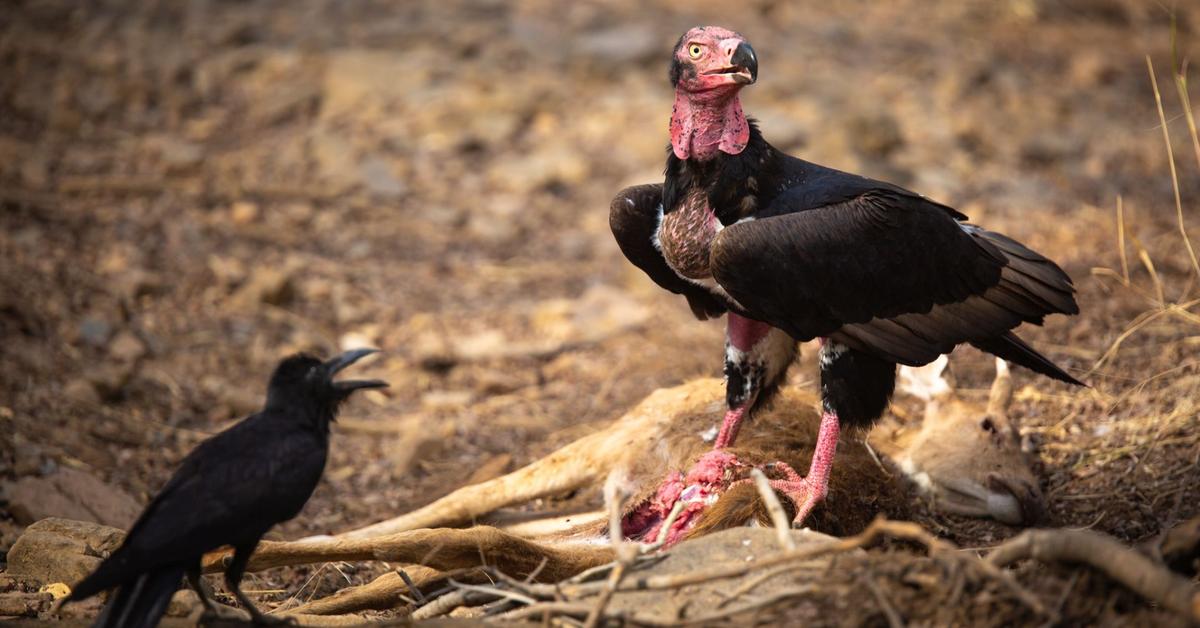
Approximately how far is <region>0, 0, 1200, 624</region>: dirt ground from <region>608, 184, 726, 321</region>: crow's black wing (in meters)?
1.42

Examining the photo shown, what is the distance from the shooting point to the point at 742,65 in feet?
13.4

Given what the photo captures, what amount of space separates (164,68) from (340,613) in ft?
25.3

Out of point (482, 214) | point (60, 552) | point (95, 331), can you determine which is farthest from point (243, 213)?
point (60, 552)

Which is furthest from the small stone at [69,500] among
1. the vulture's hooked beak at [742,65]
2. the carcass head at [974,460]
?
the carcass head at [974,460]

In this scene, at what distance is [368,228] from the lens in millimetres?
8672

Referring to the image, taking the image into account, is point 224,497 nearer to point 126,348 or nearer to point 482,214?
point 126,348

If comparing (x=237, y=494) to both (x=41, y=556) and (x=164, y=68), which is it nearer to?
(x=41, y=556)

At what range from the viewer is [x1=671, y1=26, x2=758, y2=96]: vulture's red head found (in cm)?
409

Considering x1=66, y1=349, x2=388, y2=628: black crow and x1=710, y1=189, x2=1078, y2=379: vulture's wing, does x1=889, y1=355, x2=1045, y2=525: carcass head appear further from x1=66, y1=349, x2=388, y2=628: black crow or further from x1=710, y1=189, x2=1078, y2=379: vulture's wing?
x1=66, y1=349, x2=388, y2=628: black crow

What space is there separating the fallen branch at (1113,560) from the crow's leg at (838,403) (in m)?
1.19

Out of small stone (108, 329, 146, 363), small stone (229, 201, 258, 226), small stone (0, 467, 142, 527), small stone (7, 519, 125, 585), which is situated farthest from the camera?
small stone (229, 201, 258, 226)

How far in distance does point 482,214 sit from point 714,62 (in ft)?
16.4

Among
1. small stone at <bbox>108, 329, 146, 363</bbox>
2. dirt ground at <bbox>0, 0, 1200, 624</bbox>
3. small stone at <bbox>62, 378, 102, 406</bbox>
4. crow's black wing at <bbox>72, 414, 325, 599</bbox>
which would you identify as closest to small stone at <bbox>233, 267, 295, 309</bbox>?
dirt ground at <bbox>0, 0, 1200, 624</bbox>

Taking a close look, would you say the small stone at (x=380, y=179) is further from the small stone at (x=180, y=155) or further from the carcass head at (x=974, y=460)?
the carcass head at (x=974, y=460)
